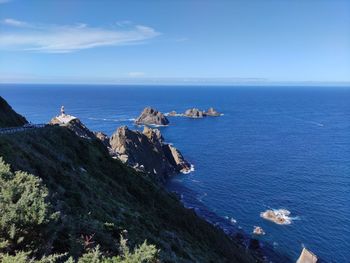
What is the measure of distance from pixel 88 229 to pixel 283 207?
7098cm

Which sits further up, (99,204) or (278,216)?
(99,204)

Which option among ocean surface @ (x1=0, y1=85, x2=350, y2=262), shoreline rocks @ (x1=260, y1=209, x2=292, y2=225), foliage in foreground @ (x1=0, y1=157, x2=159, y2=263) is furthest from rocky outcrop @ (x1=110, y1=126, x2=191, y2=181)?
foliage in foreground @ (x1=0, y1=157, x2=159, y2=263)

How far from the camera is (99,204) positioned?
3198 cm

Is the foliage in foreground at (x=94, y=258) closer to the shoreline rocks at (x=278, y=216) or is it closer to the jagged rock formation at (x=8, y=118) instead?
the jagged rock formation at (x=8, y=118)

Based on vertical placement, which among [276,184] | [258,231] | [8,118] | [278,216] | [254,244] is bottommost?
[254,244]

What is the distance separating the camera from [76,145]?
50.7 meters

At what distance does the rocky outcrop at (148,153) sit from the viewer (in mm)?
106812

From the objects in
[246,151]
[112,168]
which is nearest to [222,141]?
[246,151]

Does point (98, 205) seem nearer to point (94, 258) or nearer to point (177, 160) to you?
point (94, 258)

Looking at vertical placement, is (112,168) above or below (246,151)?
above

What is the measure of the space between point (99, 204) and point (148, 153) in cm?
8122

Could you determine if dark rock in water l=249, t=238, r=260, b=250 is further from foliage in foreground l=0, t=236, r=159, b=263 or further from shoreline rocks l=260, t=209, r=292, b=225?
foliage in foreground l=0, t=236, r=159, b=263

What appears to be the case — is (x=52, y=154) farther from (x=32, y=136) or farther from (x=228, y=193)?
(x=228, y=193)

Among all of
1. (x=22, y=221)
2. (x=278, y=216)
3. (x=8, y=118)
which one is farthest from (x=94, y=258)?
(x=278, y=216)
